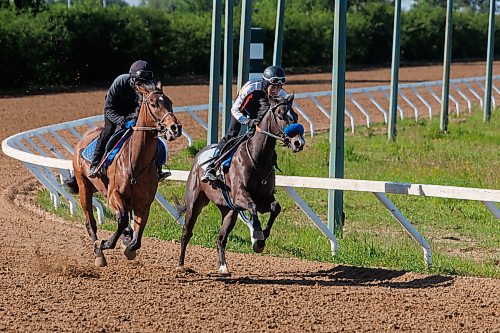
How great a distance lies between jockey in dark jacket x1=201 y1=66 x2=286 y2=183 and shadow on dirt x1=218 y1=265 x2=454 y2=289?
0.95 m

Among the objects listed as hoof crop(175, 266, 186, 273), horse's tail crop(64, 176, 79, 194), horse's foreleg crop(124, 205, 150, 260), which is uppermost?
horse's tail crop(64, 176, 79, 194)

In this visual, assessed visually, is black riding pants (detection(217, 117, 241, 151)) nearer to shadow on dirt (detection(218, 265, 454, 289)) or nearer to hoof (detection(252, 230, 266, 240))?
hoof (detection(252, 230, 266, 240))

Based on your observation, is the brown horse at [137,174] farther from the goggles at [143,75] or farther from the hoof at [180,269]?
the hoof at [180,269]

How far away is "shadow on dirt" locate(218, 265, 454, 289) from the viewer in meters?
8.46

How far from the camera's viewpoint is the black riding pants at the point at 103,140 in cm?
930

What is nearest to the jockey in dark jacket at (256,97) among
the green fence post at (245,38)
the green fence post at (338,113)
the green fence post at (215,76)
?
the green fence post at (338,113)

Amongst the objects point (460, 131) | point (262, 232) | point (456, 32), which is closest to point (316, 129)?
point (460, 131)

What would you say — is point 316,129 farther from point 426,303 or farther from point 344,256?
point 426,303

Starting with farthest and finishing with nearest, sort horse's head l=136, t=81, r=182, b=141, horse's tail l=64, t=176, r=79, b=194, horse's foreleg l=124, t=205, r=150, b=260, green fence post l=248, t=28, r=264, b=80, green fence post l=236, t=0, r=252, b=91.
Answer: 1. green fence post l=236, t=0, r=252, b=91
2. green fence post l=248, t=28, r=264, b=80
3. horse's tail l=64, t=176, r=79, b=194
4. horse's foreleg l=124, t=205, r=150, b=260
5. horse's head l=136, t=81, r=182, b=141

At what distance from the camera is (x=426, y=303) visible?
7699 mm

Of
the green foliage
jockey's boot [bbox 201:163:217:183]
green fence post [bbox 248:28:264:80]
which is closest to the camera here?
jockey's boot [bbox 201:163:217:183]

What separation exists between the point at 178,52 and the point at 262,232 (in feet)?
82.4

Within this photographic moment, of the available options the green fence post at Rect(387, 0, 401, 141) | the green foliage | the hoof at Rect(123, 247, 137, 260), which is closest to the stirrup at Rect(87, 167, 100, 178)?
the hoof at Rect(123, 247, 137, 260)

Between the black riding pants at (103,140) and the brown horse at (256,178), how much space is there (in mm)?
815
